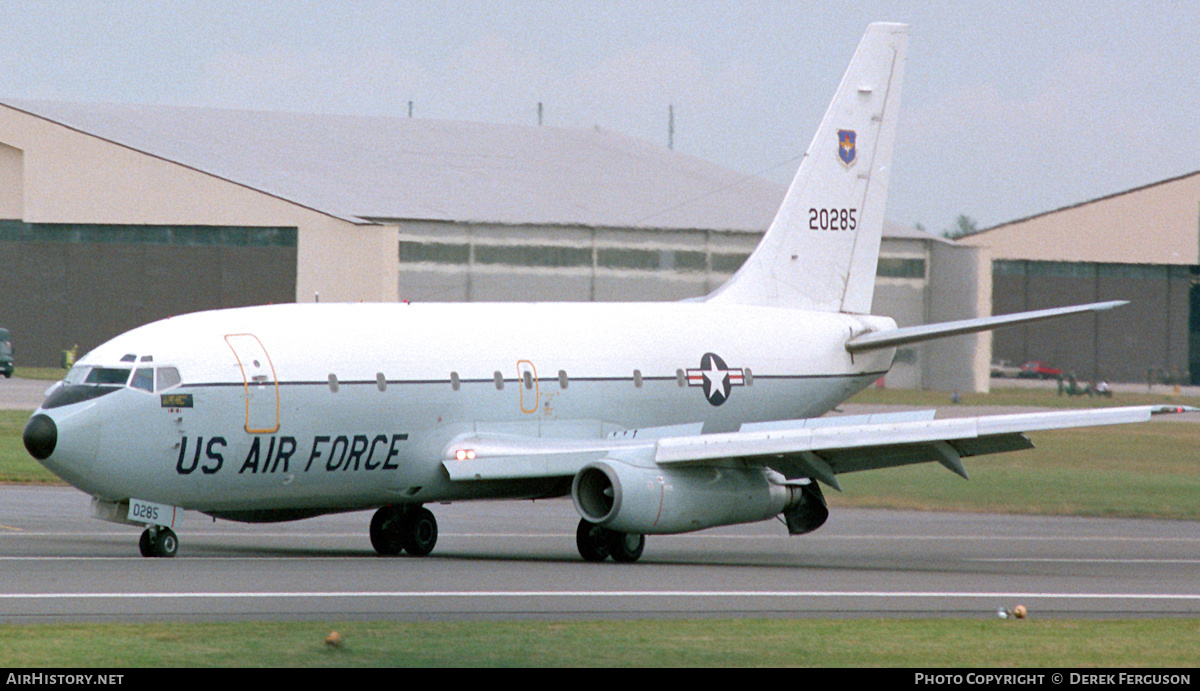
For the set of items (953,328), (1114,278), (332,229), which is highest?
(332,229)

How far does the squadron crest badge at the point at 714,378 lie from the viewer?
29.1m

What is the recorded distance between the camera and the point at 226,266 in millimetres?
77188

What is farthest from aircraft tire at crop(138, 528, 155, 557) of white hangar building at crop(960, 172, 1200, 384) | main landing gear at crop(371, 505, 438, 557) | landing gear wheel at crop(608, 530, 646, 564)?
white hangar building at crop(960, 172, 1200, 384)

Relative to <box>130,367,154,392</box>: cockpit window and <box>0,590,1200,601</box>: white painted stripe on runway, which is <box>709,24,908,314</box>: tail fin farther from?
<box>130,367,154,392</box>: cockpit window

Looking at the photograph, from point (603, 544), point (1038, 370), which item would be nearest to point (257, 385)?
point (603, 544)

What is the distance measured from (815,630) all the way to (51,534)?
1434 centimetres

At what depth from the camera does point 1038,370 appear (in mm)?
97062

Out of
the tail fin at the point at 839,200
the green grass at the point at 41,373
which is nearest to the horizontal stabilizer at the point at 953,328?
the tail fin at the point at 839,200

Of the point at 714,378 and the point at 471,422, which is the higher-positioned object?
the point at 714,378

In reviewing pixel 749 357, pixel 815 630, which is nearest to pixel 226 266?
pixel 749 357

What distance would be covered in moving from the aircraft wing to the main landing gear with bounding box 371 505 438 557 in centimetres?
120

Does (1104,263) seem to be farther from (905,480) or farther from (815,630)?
(815,630)

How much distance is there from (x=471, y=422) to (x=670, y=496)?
11.2 feet

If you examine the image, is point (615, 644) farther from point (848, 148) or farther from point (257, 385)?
point (848, 148)
